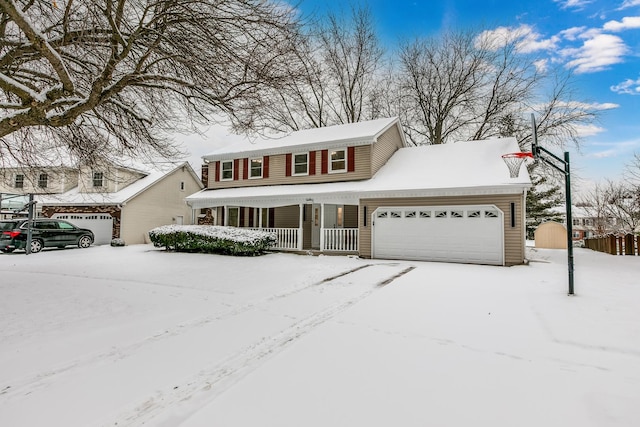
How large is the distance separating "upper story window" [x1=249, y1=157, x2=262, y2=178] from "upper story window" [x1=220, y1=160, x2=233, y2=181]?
4.12 feet

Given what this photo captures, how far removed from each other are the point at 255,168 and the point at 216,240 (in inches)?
202

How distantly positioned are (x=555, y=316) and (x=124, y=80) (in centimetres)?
763

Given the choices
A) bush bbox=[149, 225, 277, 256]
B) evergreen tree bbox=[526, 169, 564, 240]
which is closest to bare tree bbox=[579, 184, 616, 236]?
evergreen tree bbox=[526, 169, 564, 240]

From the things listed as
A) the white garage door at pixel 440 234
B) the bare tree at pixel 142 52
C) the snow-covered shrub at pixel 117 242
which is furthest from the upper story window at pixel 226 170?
the bare tree at pixel 142 52

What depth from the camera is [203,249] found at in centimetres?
1369

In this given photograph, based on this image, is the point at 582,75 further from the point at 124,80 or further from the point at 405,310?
the point at 124,80

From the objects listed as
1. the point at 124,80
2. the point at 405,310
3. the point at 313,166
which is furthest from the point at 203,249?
the point at 405,310

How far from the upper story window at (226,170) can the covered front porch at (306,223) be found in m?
1.71

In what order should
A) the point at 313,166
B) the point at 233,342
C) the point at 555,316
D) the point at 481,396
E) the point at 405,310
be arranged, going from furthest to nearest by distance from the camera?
1. the point at 313,166
2. the point at 405,310
3. the point at 555,316
4. the point at 233,342
5. the point at 481,396

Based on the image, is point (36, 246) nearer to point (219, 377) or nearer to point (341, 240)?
point (341, 240)

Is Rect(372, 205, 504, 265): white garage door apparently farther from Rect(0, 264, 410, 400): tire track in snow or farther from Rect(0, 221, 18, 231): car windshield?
Rect(0, 221, 18, 231): car windshield

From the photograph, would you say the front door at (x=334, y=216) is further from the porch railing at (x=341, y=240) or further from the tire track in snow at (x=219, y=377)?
the tire track in snow at (x=219, y=377)

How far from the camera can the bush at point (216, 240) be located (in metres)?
12.7

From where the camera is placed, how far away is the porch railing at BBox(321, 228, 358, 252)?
1349 centimetres
